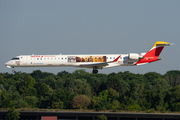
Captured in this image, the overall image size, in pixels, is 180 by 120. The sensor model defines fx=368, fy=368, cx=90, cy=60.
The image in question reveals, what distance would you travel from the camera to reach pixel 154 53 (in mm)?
58469

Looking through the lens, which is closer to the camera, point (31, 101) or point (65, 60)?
point (65, 60)

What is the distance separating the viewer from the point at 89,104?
298 ft

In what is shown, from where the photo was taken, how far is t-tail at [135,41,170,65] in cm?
5778

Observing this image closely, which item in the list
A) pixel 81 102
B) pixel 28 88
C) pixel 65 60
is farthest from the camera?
pixel 28 88

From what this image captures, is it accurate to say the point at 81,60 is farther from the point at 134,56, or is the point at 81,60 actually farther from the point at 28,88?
the point at 28,88

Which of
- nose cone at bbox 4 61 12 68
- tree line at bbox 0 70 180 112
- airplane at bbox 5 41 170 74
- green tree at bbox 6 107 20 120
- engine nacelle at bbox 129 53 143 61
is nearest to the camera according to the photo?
airplane at bbox 5 41 170 74

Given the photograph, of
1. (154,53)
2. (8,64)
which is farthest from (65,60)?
(154,53)

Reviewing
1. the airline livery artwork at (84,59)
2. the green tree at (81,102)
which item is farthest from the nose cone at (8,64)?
the green tree at (81,102)

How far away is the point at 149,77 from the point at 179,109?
66743 millimetres

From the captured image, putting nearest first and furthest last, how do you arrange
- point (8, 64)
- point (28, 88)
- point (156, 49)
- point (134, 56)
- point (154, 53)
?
point (134, 56)
point (8, 64)
point (154, 53)
point (156, 49)
point (28, 88)

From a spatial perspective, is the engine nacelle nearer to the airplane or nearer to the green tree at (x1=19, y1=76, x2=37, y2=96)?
the airplane

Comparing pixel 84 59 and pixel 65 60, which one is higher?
pixel 84 59

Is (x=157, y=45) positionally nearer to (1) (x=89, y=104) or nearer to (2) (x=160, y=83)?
(1) (x=89, y=104)

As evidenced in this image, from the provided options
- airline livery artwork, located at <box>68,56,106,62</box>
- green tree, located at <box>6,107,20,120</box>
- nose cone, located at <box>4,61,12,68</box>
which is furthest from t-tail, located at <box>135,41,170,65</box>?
green tree, located at <box>6,107,20,120</box>
